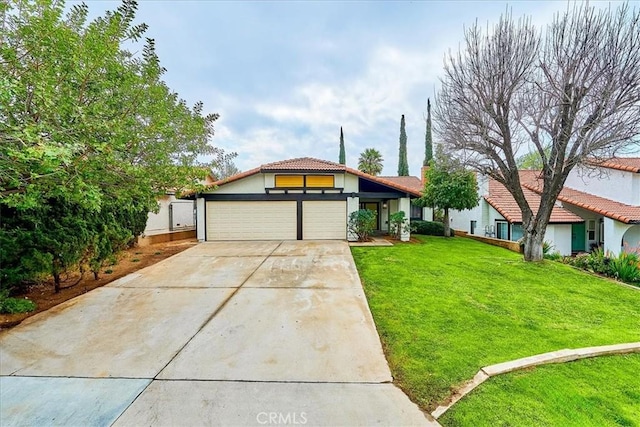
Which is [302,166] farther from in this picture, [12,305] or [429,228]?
[12,305]

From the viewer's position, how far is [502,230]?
15.4m

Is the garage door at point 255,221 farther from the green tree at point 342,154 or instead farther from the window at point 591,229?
the green tree at point 342,154

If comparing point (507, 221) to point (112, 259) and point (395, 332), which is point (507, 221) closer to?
point (395, 332)

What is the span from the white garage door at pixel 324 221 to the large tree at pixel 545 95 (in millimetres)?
5948

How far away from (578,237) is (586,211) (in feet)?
4.37

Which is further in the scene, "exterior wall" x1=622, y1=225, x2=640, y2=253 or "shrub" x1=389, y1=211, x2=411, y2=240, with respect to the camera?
"shrub" x1=389, y1=211, x2=411, y2=240

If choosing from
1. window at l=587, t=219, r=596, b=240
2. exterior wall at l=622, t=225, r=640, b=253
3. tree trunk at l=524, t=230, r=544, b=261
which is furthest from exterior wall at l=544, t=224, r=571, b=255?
tree trunk at l=524, t=230, r=544, b=261

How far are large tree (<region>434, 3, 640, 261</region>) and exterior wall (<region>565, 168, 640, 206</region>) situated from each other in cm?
498

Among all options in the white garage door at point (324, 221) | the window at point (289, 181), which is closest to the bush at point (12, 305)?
the window at point (289, 181)

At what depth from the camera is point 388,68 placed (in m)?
13.0

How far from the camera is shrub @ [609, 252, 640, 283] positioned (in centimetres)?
841

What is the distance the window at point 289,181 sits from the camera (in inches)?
544

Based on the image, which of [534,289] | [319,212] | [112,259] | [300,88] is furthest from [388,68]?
[112,259]

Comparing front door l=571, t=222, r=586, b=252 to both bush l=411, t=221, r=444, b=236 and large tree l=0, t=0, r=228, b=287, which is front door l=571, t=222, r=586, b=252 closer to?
bush l=411, t=221, r=444, b=236
